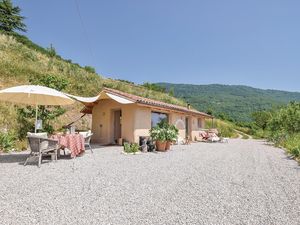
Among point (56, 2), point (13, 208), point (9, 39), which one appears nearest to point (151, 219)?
point (13, 208)

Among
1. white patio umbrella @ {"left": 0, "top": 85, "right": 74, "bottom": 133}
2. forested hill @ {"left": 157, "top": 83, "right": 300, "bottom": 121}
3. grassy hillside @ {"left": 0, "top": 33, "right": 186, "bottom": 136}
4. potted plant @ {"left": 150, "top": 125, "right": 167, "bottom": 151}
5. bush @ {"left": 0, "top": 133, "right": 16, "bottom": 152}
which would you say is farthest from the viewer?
forested hill @ {"left": 157, "top": 83, "right": 300, "bottom": 121}

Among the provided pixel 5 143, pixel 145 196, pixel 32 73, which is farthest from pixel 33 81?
pixel 145 196

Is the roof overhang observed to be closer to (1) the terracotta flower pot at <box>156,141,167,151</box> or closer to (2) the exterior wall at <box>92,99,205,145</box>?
(2) the exterior wall at <box>92,99,205,145</box>

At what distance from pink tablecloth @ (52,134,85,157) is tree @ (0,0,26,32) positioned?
1537 inches

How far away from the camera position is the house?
1497 centimetres

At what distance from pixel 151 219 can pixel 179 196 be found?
1343 mm

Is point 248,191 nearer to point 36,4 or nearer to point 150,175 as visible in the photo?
point 150,175

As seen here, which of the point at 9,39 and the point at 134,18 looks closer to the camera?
the point at 134,18

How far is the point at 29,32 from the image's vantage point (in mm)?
43938

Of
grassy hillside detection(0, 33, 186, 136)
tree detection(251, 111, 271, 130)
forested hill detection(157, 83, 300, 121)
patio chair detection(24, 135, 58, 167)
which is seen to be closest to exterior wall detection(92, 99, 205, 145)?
grassy hillside detection(0, 33, 186, 136)

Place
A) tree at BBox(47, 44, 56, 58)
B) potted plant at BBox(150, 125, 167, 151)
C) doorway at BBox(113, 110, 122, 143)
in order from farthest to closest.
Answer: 1. tree at BBox(47, 44, 56, 58)
2. doorway at BBox(113, 110, 122, 143)
3. potted plant at BBox(150, 125, 167, 151)

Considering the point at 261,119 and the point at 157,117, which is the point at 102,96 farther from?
the point at 261,119

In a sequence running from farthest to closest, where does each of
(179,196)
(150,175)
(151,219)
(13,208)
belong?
(150,175) < (179,196) < (13,208) < (151,219)

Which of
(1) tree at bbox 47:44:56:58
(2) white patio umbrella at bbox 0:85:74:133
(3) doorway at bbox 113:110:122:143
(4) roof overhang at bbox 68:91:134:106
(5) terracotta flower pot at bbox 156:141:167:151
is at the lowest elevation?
(5) terracotta flower pot at bbox 156:141:167:151
